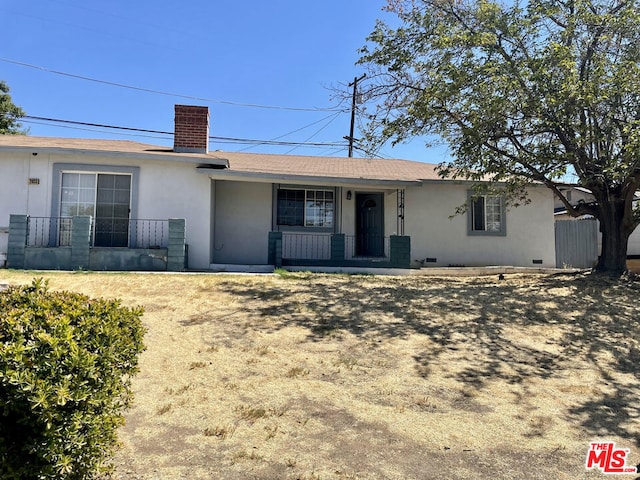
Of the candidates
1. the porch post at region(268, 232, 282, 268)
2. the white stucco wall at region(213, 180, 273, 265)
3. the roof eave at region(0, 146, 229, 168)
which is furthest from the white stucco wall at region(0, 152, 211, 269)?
the porch post at region(268, 232, 282, 268)

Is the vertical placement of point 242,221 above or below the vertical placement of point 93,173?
below

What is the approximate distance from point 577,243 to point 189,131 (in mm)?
14086

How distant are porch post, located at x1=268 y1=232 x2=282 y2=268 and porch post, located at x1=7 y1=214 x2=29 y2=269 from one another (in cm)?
569

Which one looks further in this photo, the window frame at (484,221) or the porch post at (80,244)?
the window frame at (484,221)

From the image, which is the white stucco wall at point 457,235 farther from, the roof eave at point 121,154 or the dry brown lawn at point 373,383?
the roof eave at point 121,154

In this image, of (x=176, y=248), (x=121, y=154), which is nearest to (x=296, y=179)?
(x=176, y=248)

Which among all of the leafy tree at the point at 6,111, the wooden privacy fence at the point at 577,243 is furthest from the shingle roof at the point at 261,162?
the leafy tree at the point at 6,111

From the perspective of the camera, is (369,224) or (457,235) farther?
(369,224)

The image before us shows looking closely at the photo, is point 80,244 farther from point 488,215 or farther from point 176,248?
point 488,215

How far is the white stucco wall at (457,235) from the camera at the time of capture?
13273mm

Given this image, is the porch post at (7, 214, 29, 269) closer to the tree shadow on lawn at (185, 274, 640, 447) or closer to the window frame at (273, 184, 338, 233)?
the tree shadow on lawn at (185, 274, 640, 447)

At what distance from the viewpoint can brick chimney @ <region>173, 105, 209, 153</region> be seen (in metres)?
11.4

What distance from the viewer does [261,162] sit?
1434 centimetres

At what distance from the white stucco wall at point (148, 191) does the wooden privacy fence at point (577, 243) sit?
12.7m
